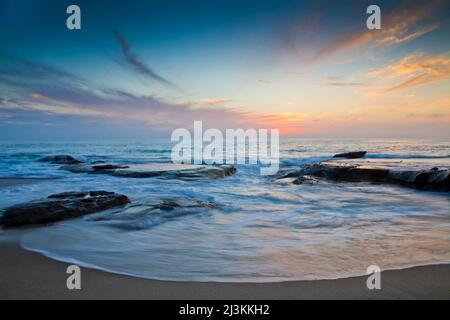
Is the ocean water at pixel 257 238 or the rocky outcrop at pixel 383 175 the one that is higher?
the rocky outcrop at pixel 383 175

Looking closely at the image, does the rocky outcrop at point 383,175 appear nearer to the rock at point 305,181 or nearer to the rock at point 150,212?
the rock at point 305,181

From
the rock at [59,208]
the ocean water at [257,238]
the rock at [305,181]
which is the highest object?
the rock at [59,208]

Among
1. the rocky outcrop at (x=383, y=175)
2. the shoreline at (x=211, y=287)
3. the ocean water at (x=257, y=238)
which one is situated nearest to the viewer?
the shoreline at (x=211, y=287)

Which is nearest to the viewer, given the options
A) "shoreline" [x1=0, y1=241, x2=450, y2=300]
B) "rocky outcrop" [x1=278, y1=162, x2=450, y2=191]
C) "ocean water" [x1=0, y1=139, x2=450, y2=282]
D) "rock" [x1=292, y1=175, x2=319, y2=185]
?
"shoreline" [x1=0, y1=241, x2=450, y2=300]

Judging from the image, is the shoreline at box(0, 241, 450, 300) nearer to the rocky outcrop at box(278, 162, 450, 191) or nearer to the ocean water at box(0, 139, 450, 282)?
the ocean water at box(0, 139, 450, 282)

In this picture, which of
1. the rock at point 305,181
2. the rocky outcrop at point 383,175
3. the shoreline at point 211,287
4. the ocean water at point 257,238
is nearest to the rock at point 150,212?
the ocean water at point 257,238

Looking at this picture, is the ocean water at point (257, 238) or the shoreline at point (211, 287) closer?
the shoreline at point (211, 287)

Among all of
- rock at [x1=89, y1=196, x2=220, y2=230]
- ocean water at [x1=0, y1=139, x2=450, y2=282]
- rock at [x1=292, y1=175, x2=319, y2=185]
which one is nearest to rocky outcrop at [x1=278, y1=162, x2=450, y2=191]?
rock at [x1=292, y1=175, x2=319, y2=185]

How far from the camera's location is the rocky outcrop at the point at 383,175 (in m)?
7.93

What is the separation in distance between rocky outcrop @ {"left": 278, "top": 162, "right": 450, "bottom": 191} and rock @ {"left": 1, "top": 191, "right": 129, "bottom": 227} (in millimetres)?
6249

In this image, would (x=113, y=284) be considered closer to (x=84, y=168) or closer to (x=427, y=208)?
(x=427, y=208)

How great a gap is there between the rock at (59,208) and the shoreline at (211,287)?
195cm

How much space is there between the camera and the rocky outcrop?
793 centimetres
